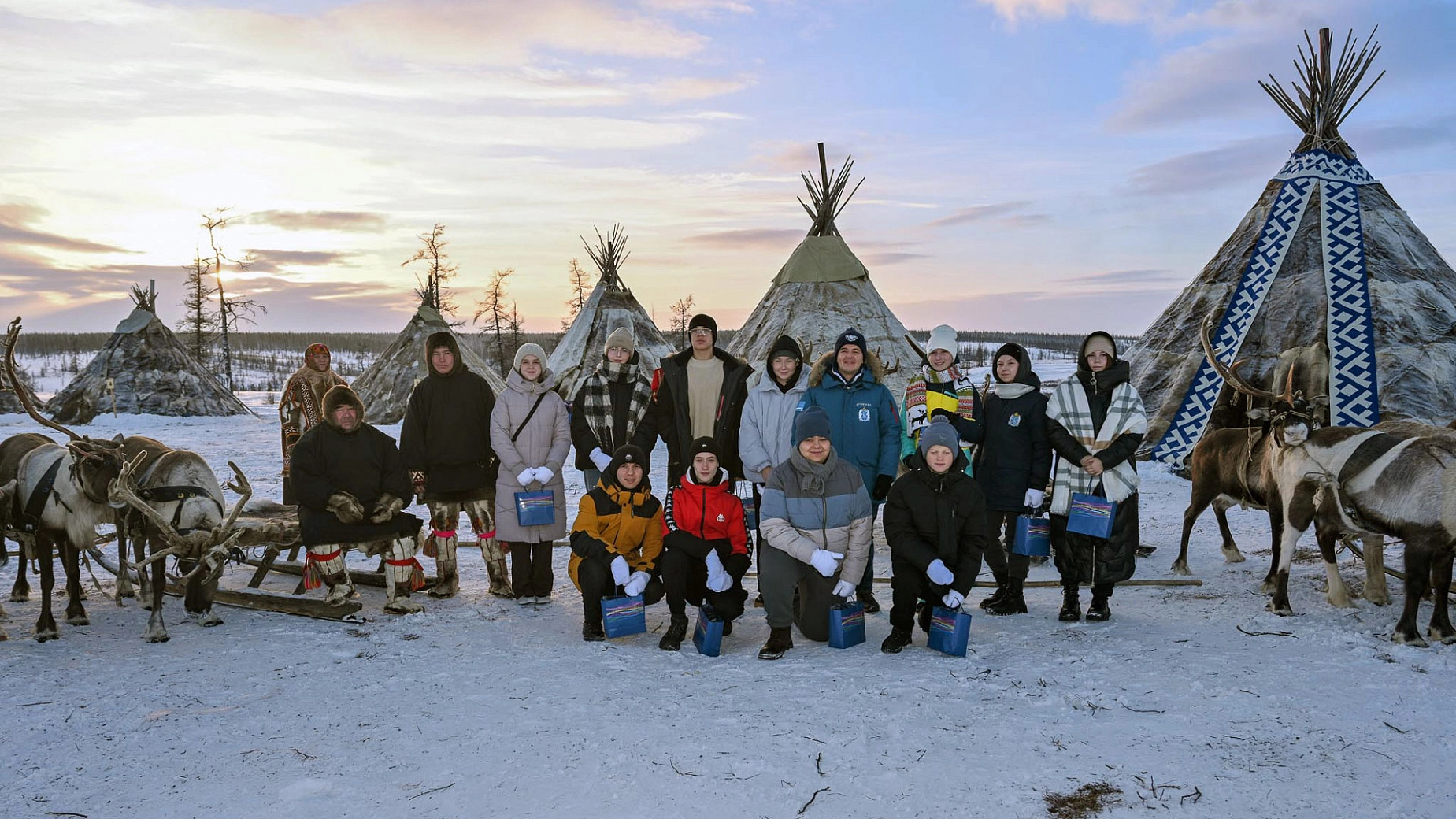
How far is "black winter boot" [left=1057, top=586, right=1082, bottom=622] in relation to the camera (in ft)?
14.8

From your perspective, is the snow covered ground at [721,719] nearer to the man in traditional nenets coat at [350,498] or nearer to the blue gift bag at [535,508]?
the man in traditional nenets coat at [350,498]

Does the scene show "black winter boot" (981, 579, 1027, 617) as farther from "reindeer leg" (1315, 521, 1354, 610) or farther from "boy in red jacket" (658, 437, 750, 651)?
"reindeer leg" (1315, 521, 1354, 610)

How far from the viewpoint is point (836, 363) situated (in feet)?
15.3

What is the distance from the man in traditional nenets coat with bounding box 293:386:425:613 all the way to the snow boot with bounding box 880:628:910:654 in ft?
8.27

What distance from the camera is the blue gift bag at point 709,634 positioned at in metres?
4.05

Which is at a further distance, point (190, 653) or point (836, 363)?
point (836, 363)

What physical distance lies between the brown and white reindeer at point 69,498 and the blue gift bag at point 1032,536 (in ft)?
15.2

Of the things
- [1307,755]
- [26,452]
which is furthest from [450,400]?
[1307,755]

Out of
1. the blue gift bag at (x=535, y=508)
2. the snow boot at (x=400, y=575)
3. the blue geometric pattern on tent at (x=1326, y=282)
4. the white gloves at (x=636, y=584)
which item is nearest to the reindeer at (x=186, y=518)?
the snow boot at (x=400, y=575)

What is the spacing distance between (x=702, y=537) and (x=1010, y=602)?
5.71ft

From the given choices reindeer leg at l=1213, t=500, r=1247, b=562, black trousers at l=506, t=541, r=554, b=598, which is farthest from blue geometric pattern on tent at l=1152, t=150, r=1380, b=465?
black trousers at l=506, t=541, r=554, b=598

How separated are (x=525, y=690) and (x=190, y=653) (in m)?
1.74

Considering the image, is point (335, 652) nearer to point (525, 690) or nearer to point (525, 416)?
point (525, 690)

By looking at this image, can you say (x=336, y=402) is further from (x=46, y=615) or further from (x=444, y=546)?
(x=46, y=615)
